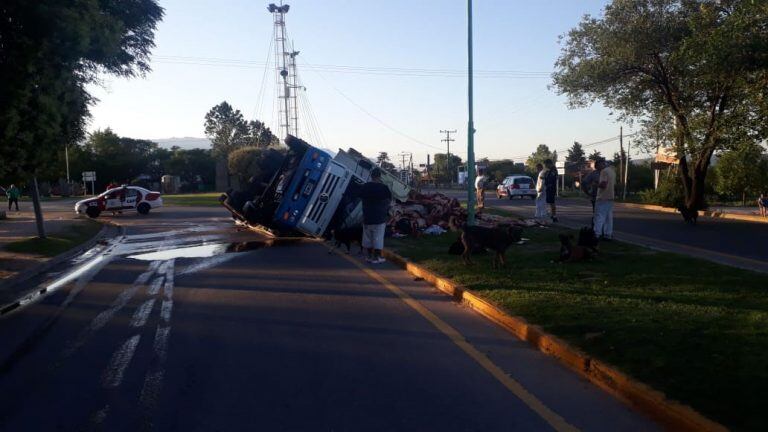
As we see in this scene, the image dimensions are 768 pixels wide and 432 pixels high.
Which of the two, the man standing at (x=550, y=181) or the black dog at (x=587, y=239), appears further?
the man standing at (x=550, y=181)

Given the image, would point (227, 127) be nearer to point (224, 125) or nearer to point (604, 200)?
point (224, 125)

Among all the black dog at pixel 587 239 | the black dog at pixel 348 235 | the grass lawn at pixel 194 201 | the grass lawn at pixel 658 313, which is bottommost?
the grass lawn at pixel 194 201

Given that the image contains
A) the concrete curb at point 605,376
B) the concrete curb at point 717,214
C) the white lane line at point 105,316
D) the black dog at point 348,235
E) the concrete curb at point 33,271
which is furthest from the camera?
the concrete curb at point 717,214

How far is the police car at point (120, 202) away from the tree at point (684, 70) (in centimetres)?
2127

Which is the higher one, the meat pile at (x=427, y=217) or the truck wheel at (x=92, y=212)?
the meat pile at (x=427, y=217)

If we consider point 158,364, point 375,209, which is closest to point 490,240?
point 375,209

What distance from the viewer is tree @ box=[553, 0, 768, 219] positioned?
2028 centimetres

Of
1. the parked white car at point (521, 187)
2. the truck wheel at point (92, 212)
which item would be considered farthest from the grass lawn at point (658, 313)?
the parked white car at point (521, 187)

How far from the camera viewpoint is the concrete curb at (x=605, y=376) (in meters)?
4.70

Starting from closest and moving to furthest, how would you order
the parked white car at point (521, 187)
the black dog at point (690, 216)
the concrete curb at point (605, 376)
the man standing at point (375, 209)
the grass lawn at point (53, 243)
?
the concrete curb at point (605, 376)
the man standing at point (375, 209)
the grass lawn at point (53, 243)
the black dog at point (690, 216)
the parked white car at point (521, 187)

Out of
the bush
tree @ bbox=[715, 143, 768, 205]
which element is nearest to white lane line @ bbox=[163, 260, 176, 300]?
the bush

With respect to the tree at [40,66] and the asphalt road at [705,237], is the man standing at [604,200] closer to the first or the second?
the asphalt road at [705,237]

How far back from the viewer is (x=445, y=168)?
116625 mm

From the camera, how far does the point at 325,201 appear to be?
1678 cm
